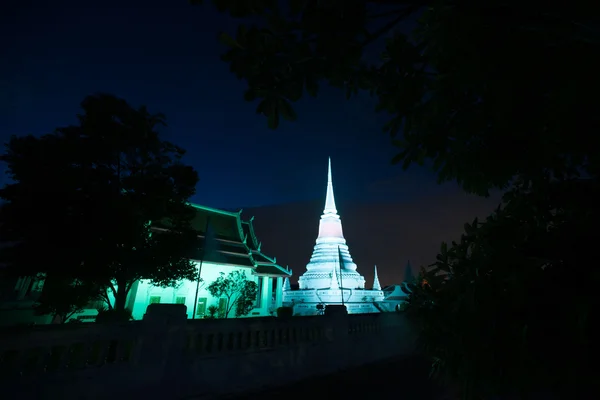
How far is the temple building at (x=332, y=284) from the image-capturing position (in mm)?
37688

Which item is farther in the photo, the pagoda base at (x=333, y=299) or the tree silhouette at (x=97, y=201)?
the pagoda base at (x=333, y=299)

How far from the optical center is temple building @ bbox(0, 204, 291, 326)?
14336 mm

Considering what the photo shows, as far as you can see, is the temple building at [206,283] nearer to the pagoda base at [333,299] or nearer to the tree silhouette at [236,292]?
the tree silhouette at [236,292]

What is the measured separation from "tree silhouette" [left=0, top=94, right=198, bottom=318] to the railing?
16.6 ft

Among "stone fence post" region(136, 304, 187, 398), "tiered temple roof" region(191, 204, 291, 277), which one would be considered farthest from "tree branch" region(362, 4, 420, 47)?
"tiered temple roof" region(191, 204, 291, 277)

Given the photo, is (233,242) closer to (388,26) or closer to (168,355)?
(168,355)

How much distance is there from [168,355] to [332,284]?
115 feet

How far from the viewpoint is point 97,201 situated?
9328 millimetres

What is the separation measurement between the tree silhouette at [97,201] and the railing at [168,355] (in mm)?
5071

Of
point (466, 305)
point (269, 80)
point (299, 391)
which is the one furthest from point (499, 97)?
point (299, 391)

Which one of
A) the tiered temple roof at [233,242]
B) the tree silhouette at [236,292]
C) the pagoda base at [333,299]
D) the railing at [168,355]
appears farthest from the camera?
the pagoda base at [333,299]

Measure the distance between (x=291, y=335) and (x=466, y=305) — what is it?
18.0 feet

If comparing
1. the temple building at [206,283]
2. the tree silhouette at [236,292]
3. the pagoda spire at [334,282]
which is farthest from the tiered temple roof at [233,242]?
the pagoda spire at [334,282]

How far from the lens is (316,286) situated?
40.0 meters
